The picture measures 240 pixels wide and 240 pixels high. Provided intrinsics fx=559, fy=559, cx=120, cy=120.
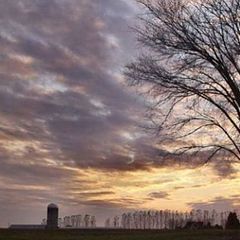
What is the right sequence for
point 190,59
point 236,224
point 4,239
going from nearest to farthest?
point 190,59 → point 4,239 → point 236,224

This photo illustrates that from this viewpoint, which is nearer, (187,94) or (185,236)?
(187,94)

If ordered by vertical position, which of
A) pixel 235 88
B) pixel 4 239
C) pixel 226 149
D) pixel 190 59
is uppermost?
pixel 190 59

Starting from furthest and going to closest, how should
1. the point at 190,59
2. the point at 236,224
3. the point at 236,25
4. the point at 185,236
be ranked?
the point at 236,224
the point at 185,236
the point at 190,59
the point at 236,25

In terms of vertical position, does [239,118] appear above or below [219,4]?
below

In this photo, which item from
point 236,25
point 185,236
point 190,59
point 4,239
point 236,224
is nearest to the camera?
point 236,25

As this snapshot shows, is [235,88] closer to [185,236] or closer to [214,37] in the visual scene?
[214,37]

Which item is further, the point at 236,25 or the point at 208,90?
the point at 208,90

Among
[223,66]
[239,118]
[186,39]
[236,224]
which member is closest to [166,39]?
[186,39]

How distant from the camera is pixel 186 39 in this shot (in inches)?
969

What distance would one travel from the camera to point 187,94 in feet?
85.8

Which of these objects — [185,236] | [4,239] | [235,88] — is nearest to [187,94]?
[235,88]

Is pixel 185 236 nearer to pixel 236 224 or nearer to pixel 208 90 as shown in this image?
pixel 208 90

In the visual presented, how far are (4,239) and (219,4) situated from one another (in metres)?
15.3

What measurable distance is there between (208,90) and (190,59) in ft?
5.63
